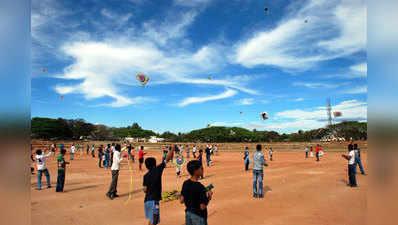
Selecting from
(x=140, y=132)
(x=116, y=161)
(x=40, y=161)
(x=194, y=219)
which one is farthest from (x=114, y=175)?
(x=140, y=132)

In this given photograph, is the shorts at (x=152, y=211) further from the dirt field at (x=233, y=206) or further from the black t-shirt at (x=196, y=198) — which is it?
the dirt field at (x=233, y=206)

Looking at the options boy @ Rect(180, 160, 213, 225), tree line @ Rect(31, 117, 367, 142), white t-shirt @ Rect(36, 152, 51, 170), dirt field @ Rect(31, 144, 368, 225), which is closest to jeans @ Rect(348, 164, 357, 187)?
dirt field @ Rect(31, 144, 368, 225)

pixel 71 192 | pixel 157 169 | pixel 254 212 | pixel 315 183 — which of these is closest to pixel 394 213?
pixel 254 212

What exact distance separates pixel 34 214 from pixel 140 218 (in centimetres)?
349

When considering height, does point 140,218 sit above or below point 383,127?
below

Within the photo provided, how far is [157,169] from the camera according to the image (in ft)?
15.7

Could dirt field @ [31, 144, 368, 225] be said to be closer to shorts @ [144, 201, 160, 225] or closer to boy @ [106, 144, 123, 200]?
boy @ [106, 144, 123, 200]

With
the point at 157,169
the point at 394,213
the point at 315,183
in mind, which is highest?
the point at 157,169

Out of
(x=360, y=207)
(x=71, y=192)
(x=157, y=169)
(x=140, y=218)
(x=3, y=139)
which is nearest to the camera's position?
(x=3, y=139)

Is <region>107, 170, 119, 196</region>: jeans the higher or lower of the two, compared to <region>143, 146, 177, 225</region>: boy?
lower

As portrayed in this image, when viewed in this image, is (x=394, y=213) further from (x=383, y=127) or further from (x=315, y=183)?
(x=315, y=183)

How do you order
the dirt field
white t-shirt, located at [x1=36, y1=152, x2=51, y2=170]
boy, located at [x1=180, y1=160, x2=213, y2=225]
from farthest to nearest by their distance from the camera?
white t-shirt, located at [x1=36, y1=152, x2=51, y2=170], the dirt field, boy, located at [x1=180, y1=160, x2=213, y2=225]

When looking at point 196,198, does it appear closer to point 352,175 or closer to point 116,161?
point 116,161

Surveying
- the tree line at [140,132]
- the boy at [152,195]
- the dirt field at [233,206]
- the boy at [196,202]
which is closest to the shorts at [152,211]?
the boy at [152,195]
